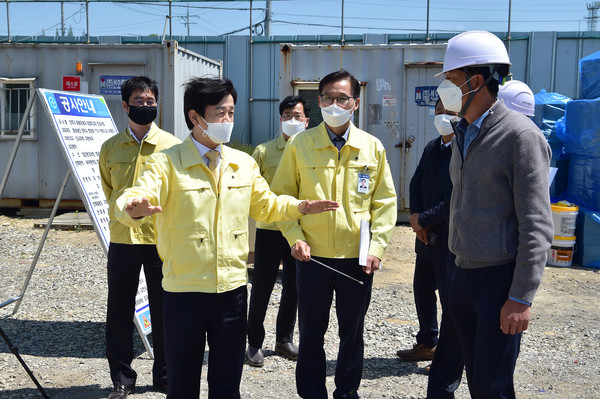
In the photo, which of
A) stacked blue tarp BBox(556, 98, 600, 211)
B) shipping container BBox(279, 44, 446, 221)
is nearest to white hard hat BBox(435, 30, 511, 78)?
stacked blue tarp BBox(556, 98, 600, 211)

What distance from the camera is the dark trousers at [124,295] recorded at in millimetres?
3822

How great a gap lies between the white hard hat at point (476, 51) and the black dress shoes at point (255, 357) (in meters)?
2.77

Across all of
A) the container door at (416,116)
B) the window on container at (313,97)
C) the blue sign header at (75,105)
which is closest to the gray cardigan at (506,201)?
the blue sign header at (75,105)

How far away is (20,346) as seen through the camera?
480 centimetres

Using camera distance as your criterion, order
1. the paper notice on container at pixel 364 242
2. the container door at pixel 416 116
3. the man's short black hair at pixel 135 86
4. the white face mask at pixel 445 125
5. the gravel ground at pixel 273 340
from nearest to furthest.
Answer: the paper notice on container at pixel 364 242, the man's short black hair at pixel 135 86, the gravel ground at pixel 273 340, the white face mask at pixel 445 125, the container door at pixel 416 116

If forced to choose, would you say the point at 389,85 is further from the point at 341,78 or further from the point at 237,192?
the point at 237,192

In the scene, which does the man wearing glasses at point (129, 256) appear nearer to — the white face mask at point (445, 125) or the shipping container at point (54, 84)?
the white face mask at point (445, 125)

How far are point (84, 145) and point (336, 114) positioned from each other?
235 cm

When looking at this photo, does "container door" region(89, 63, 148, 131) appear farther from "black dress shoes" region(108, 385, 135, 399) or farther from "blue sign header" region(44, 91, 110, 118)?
"black dress shoes" region(108, 385, 135, 399)

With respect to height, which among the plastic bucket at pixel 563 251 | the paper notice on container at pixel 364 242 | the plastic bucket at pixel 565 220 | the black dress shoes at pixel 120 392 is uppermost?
the paper notice on container at pixel 364 242

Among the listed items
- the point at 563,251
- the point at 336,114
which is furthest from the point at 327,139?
the point at 563,251

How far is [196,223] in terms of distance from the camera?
9.16 feet

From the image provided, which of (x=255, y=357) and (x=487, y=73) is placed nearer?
(x=487, y=73)

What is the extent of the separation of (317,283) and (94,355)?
2.22 metres
